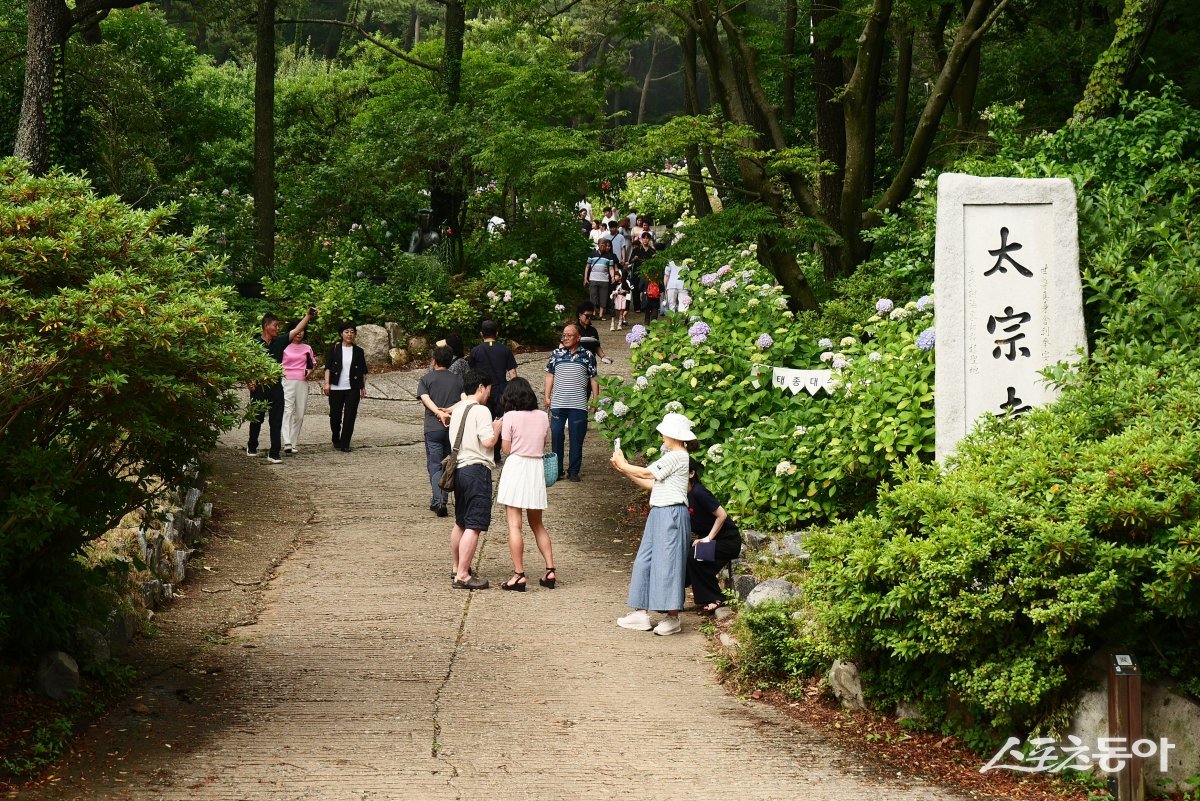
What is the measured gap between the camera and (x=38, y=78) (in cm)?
1353

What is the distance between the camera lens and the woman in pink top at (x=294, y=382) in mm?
14086

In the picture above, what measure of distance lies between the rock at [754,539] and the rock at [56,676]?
5008 millimetres

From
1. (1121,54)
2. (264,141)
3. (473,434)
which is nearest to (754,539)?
(473,434)

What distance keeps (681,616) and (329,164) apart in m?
16.2

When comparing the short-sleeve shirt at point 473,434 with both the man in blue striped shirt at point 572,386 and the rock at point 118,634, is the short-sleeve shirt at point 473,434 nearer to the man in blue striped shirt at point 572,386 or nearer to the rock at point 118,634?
the rock at point 118,634

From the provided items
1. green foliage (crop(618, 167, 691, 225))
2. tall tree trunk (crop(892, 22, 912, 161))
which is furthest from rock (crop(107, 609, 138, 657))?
green foliage (crop(618, 167, 691, 225))

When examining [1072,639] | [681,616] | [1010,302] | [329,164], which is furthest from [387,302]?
[1072,639]

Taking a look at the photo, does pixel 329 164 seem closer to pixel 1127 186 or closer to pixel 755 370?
pixel 755 370

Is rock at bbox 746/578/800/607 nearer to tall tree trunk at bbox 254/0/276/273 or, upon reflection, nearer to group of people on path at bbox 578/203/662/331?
group of people on path at bbox 578/203/662/331

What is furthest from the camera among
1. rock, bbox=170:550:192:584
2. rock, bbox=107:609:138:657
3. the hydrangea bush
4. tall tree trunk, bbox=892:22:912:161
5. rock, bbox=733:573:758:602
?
tall tree trunk, bbox=892:22:912:161

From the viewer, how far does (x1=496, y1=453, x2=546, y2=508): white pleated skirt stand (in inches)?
384

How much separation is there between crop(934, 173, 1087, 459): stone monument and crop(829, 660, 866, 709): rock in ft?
5.67

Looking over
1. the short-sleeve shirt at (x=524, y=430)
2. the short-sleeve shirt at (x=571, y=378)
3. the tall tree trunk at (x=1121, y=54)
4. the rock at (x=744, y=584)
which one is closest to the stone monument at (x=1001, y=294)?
the rock at (x=744, y=584)

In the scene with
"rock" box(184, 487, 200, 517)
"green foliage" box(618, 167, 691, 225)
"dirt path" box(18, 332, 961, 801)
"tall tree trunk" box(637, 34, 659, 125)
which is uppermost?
"tall tree trunk" box(637, 34, 659, 125)
